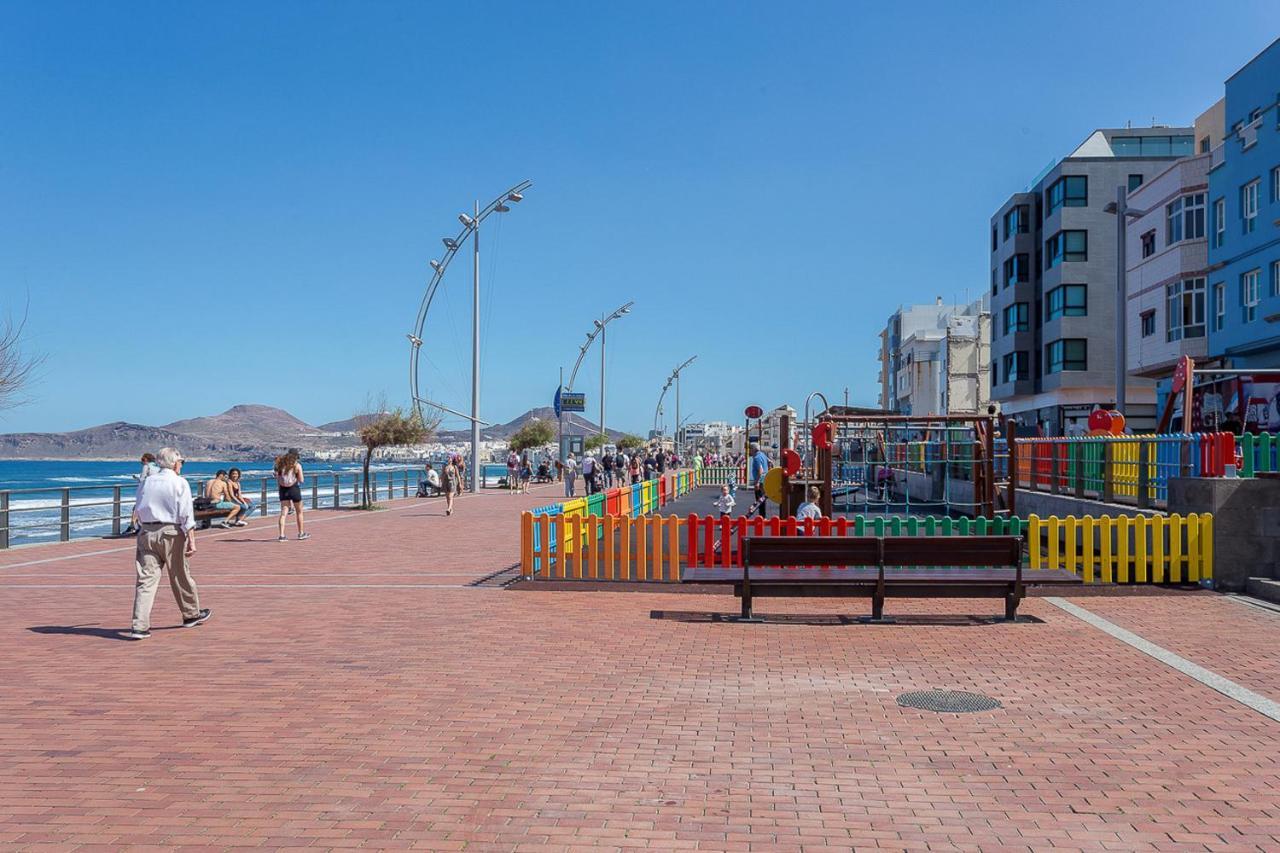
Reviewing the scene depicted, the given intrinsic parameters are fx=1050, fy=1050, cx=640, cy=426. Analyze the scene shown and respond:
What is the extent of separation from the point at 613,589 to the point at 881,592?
3498mm

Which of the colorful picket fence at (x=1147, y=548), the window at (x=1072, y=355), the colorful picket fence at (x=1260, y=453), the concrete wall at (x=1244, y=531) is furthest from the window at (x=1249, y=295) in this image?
the colorful picket fence at (x=1147, y=548)

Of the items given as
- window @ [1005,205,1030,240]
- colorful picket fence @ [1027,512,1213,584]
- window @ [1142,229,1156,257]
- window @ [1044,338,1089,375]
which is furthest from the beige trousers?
window @ [1005,205,1030,240]

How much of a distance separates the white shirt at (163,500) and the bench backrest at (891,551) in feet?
17.0

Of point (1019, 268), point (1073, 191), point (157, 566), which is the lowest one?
point (157, 566)

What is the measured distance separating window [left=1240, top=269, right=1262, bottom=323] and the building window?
1.33m

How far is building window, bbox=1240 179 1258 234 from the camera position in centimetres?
3135

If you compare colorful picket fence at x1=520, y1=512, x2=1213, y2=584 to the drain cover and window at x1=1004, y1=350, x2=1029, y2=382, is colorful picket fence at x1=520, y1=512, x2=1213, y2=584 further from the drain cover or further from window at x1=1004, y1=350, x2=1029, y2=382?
window at x1=1004, y1=350, x2=1029, y2=382

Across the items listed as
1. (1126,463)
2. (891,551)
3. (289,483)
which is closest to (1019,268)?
(1126,463)

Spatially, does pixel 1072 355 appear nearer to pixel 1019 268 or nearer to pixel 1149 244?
pixel 1019 268

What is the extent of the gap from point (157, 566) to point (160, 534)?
29 centimetres

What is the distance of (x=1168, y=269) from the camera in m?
37.3

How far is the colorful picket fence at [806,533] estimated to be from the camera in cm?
1198

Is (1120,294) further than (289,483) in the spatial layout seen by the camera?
Yes

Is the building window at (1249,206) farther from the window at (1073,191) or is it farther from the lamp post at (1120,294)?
the window at (1073,191)
